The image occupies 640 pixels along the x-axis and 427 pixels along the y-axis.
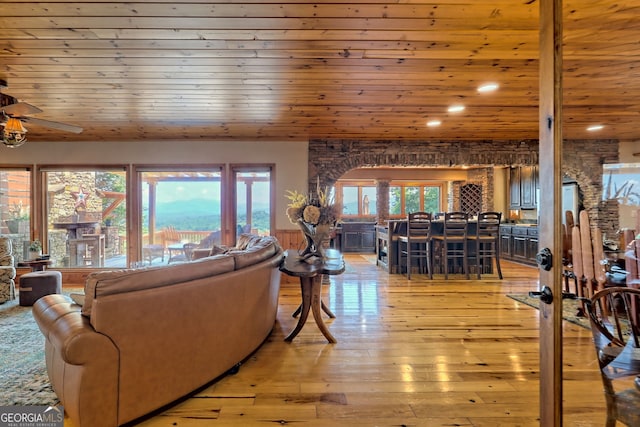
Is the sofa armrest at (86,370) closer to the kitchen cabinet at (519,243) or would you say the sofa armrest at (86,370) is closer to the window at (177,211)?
the window at (177,211)

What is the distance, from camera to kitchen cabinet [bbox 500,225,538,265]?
701cm

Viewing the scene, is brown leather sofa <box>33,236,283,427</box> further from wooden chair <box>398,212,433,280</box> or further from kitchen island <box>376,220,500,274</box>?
kitchen island <box>376,220,500,274</box>

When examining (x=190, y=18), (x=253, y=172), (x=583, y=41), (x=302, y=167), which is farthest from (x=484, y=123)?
(x=190, y=18)

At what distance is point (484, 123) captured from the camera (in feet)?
15.7

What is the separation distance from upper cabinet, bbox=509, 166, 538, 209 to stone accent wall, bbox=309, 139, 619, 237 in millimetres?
1341

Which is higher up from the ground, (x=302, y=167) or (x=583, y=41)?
(x=583, y=41)

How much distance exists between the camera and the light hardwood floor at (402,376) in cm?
197

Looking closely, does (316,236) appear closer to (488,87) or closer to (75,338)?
(75,338)

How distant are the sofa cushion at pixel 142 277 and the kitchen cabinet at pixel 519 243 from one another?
23.4 feet

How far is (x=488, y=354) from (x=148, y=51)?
12.6 ft

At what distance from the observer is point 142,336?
1856 mm

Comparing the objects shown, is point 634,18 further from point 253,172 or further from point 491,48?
point 253,172

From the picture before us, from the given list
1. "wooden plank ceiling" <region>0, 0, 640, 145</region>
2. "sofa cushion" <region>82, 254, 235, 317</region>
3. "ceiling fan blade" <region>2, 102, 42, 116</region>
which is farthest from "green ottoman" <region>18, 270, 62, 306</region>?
"sofa cushion" <region>82, 254, 235, 317</region>

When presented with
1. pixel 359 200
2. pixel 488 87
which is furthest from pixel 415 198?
pixel 488 87
